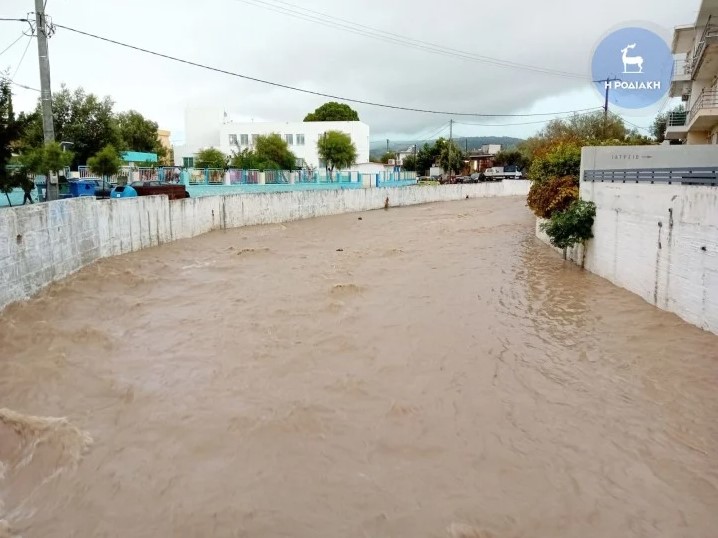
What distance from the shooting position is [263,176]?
118 feet

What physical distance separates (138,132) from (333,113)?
3229cm

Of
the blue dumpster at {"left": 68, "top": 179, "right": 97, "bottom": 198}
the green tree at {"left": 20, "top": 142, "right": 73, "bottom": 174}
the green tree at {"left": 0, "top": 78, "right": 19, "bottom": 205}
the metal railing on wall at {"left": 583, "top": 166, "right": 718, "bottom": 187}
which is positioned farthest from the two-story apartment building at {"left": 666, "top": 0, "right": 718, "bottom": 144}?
the blue dumpster at {"left": 68, "top": 179, "right": 97, "bottom": 198}

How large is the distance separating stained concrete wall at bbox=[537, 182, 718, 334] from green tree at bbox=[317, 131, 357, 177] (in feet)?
146

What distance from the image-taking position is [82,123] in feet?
127

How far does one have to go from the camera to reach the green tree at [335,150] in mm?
56656

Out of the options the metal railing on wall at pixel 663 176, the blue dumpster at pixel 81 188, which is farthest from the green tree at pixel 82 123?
the metal railing on wall at pixel 663 176

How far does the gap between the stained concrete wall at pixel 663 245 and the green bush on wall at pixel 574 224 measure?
1.20 ft

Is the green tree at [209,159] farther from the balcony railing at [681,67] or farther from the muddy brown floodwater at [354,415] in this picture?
the muddy brown floodwater at [354,415]

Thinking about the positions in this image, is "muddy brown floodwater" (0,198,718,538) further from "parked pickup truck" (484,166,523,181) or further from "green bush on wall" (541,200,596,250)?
"parked pickup truck" (484,166,523,181)

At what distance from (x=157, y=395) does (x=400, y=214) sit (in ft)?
100.0

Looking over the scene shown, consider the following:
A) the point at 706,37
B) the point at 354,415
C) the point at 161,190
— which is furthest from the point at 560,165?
the point at 161,190

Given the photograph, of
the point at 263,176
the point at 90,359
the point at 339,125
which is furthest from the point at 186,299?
the point at 339,125

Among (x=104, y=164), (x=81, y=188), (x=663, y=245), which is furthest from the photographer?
(x=104, y=164)

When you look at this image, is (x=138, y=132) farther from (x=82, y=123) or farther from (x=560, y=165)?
(x=560, y=165)
